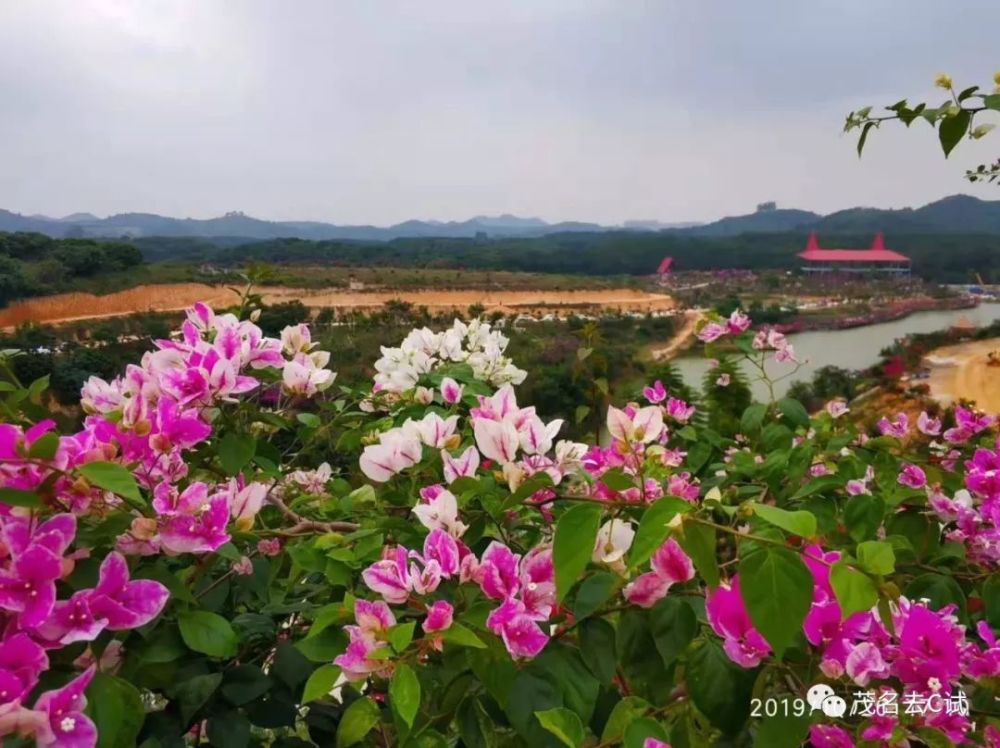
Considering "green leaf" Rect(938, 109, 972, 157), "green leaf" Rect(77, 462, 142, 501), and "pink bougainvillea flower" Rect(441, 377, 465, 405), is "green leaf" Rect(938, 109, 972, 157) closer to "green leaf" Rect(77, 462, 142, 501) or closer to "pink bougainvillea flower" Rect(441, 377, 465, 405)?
"pink bougainvillea flower" Rect(441, 377, 465, 405)

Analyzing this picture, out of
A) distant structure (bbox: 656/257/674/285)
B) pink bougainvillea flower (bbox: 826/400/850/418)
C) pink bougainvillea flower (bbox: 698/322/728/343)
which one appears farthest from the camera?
distant structure (bbox: 656/257/674/285)

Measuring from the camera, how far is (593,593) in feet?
1.41

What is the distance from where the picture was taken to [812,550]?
42cm

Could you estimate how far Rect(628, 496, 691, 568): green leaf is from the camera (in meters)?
0.36

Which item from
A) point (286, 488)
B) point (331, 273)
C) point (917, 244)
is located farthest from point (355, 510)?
point (917, 244)

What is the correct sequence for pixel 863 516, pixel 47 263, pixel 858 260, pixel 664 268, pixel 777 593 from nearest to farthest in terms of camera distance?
pixel 777 593 < pixel 863 516 < pixel 47 263 < pixel 858 260 < pixel 664 268

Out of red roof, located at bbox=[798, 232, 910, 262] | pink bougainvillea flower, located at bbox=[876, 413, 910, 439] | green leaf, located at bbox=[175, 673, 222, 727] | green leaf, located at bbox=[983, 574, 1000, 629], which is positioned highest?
red roof, located at bbox=[798, 232, 910, 262]

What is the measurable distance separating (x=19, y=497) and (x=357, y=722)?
0.81 ft

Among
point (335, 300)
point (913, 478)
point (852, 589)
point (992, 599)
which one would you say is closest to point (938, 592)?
point (992, 599)

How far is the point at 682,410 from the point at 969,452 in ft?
1.72

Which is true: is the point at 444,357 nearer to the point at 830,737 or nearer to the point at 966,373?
the point at 830,737

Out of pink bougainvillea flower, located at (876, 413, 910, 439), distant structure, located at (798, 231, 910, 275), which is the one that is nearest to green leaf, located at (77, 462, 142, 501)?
pink bougainvillea flower, located at (876, 413, 910, 439)

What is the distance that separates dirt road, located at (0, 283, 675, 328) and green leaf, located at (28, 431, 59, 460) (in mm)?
566

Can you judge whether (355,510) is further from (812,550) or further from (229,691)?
(812,550)
